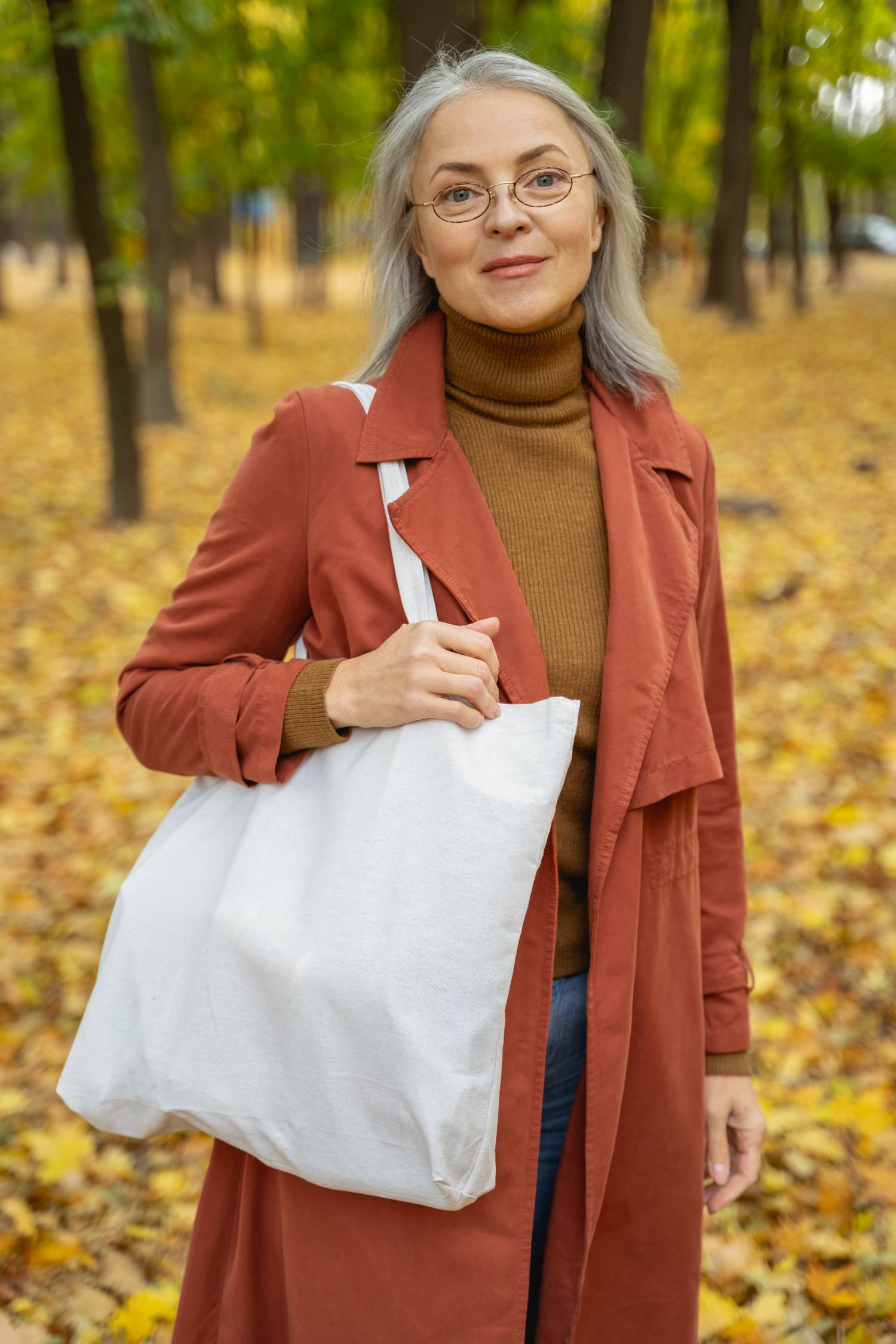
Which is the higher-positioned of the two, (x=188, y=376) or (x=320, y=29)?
(x=320, y=29)

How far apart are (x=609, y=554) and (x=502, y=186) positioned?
0.53 metres

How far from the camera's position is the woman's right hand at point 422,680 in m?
1.34

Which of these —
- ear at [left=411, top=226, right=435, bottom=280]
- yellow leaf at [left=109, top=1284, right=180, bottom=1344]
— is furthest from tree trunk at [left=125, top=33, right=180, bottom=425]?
ear at [left=411, top=226, right=435, bottom=280]

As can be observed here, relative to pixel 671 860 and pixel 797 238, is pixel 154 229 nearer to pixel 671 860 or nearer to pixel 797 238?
pixel 671 860

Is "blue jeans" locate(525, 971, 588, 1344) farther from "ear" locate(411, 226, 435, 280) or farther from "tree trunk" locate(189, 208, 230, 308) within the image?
"tree trunk" locate(189, 208, 230, 308)

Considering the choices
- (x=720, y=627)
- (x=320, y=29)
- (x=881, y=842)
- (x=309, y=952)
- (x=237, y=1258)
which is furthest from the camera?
(x=320, y=29)

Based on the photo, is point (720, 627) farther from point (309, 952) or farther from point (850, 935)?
point (850, 935)

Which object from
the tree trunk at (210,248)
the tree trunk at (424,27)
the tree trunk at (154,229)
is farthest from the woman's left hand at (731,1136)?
the tree trunk at (210,248)

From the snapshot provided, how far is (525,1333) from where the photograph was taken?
1.77 m

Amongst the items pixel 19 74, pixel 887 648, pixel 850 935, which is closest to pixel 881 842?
pixel 850 935

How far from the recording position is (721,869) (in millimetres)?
1876

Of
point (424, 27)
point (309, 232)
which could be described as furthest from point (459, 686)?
point (309, 232)

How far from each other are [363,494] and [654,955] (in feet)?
2.61

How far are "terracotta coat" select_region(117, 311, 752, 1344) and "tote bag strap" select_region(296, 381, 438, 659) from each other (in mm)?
16
